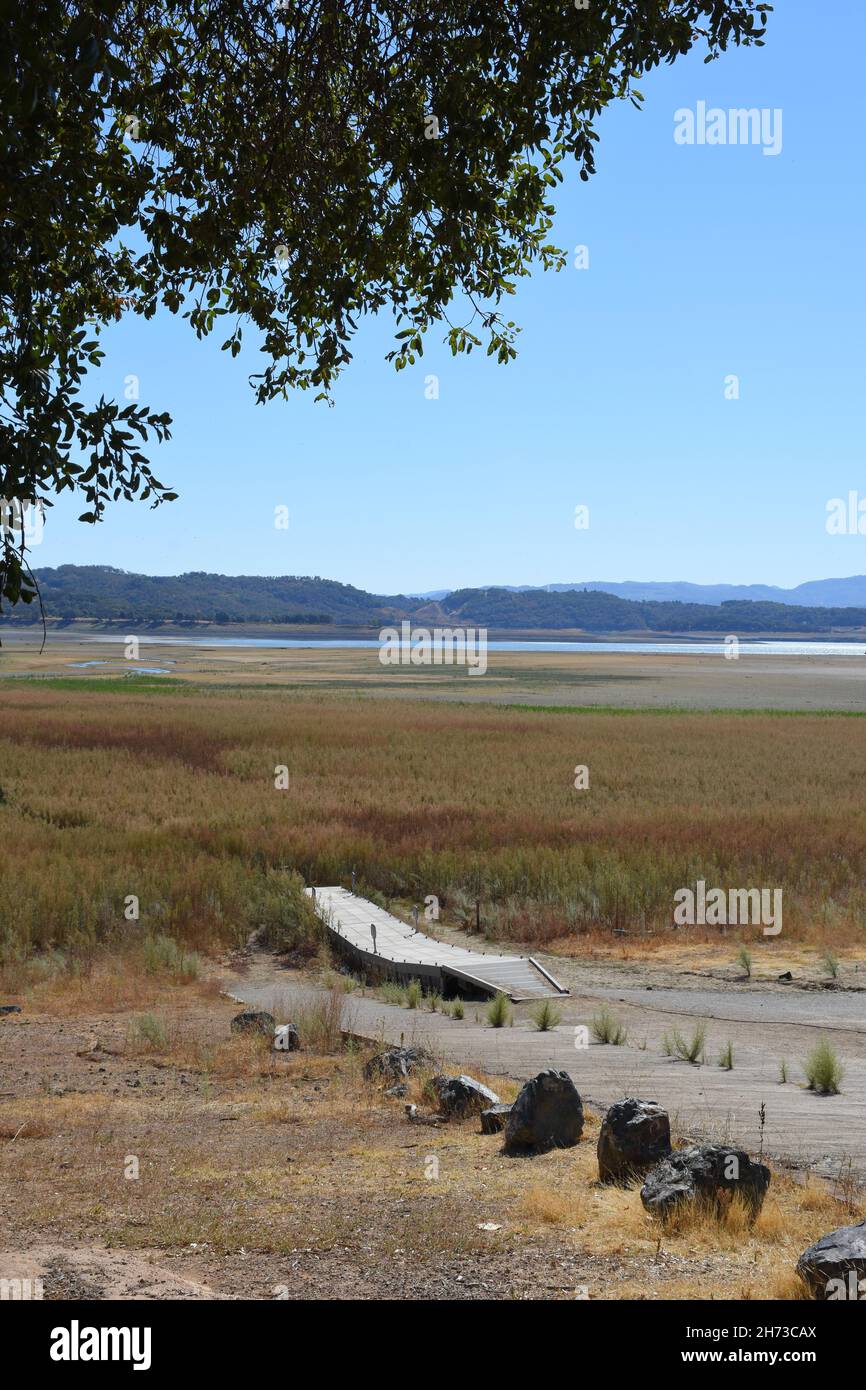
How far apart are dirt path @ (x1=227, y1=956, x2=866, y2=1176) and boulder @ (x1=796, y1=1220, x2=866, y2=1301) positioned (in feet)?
7.94

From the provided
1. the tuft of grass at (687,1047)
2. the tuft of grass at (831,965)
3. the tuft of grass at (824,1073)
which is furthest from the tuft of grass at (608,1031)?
the tuft of grass at (831,965)

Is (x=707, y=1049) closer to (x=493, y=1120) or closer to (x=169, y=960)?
(x=493, y=1120)

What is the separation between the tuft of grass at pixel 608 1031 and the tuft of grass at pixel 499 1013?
47.3 inches

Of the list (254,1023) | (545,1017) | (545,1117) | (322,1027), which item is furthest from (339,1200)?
(545,1017)

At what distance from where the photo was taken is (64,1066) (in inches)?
465

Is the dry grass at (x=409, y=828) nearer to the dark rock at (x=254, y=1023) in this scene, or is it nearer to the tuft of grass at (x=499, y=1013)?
the dark rock at (x=254, y=1023)

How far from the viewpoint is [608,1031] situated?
486 inches

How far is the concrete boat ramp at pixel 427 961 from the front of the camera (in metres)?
15.4

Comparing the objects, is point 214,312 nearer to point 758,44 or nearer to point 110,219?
point 110,219

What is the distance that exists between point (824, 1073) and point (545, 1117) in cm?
288
